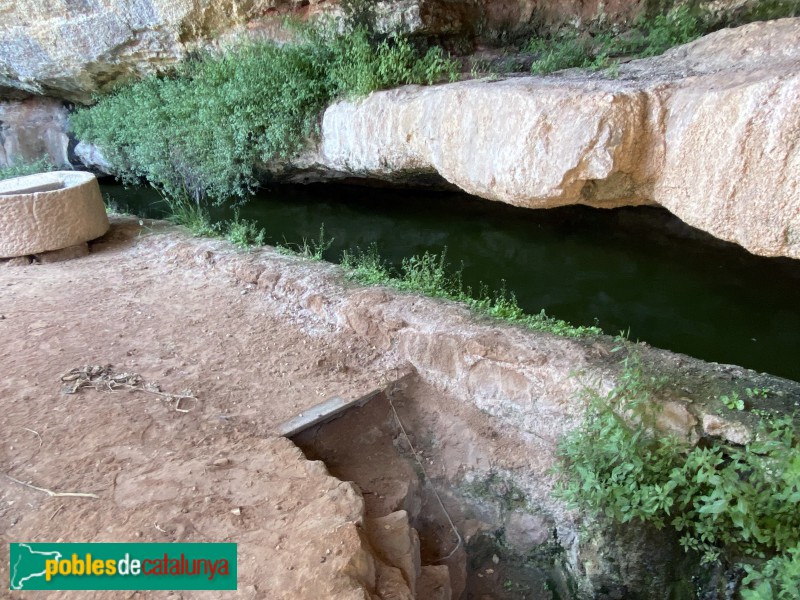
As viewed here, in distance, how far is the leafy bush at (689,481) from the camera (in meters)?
2.37

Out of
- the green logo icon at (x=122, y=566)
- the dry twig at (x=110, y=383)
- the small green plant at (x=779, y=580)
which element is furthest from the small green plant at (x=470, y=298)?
the green logo icon at (x=122, y=566)

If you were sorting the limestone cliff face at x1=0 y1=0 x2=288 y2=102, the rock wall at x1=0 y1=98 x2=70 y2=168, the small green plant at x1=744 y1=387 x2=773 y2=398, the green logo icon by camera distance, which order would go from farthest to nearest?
the rock wall at x1=0 y1=98 x2=70 y2=168 → the limestone cliff face at x1=0 y1=0 x2=288 y2=102 → the small green plant at x1=744 y1=387 x2=773 y2=398 → the green logo icon

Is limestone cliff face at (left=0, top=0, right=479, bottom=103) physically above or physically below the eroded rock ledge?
above

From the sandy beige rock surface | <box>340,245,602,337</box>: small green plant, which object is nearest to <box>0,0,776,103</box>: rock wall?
<box>340,245,602,337</box>: small green plant

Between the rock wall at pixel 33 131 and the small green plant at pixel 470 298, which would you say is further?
the rock wall at pixel 33 131

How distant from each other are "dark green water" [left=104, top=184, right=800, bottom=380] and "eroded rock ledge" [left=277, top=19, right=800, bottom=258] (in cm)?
166

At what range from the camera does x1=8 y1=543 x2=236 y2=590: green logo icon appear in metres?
2.13

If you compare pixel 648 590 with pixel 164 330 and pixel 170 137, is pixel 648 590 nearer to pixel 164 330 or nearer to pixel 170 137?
pixel 164 330

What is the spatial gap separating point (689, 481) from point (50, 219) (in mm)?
5806

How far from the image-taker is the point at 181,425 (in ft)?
10.1

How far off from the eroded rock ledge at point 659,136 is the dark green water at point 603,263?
65.5 inches

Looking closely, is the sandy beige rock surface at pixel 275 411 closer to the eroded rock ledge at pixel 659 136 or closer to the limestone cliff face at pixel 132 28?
the eroded rock ledge at pixel 659 136

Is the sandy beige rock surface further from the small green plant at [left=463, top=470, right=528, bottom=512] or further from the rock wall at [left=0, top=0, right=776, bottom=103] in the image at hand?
the rock wall at [left=0, top=0, right=776, bottom=103]

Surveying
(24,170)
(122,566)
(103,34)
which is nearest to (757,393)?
(122,566)
